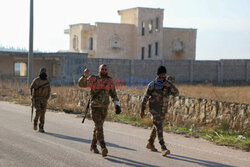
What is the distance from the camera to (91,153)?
8281 millimetres

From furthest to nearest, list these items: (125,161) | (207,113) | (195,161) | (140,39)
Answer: (140,39) → (207,113) → (195,161) → (125,161)

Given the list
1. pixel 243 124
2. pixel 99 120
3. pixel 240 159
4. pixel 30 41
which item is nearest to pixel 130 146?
pixel 99 120

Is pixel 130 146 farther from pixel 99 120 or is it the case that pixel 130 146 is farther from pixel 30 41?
pixel 30 41

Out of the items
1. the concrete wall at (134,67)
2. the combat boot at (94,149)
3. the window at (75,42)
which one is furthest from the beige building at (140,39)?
the combat boot at (94,149)

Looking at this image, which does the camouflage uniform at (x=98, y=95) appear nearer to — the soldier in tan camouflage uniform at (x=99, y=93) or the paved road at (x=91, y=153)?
the soldier in tan camouflage uniform at (x=99, y=93)

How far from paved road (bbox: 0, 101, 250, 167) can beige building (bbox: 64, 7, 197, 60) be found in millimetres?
41551

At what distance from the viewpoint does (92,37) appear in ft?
183

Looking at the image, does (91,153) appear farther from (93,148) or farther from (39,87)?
(39,87)

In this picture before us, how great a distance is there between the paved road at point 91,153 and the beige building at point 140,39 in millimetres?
41551

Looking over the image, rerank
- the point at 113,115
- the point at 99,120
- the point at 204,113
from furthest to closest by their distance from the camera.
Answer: the point at 113,115, the point at 204,113, the point at 99,120

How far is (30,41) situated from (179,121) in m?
14.1

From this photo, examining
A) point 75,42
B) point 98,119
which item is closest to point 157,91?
point 98,119

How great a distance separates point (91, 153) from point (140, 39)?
4622 centimetres

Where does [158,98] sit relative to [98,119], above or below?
above
